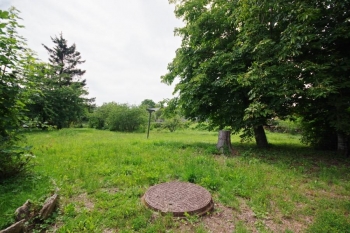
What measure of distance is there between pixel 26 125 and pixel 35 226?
189 centimetres

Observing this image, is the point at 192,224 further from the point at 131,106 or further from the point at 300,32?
the point at 131,106

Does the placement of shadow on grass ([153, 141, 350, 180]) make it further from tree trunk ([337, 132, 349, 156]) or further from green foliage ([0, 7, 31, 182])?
green foliage ([0, 7, 31, 182])

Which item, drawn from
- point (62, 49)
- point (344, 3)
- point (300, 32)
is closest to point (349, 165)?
point (300, 32)

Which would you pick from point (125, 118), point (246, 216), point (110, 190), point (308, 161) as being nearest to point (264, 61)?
point (308, 161)

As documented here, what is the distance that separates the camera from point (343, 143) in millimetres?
6031

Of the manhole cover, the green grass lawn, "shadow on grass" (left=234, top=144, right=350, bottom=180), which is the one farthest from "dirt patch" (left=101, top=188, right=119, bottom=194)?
"shadow on grass" (left=234, top=144, right=350, bottom=180)

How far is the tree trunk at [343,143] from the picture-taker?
5906 millimetres

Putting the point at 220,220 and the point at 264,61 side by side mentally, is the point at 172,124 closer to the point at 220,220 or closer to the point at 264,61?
the point at 264,61

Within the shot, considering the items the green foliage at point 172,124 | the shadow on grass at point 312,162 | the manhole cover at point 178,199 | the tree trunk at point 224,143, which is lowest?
the manhole cover at point 178,199

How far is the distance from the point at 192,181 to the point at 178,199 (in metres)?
0.90

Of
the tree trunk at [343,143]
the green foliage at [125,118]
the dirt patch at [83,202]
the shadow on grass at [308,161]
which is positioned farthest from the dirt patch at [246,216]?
the green foliage at [125,118]

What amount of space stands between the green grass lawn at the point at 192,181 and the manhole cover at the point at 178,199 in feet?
0.38

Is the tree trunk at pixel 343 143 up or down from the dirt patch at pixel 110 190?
up

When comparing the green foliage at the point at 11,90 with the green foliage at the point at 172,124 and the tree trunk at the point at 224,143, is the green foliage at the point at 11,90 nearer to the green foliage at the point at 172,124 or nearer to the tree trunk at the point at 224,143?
the tree trunk at the point at 224,143
